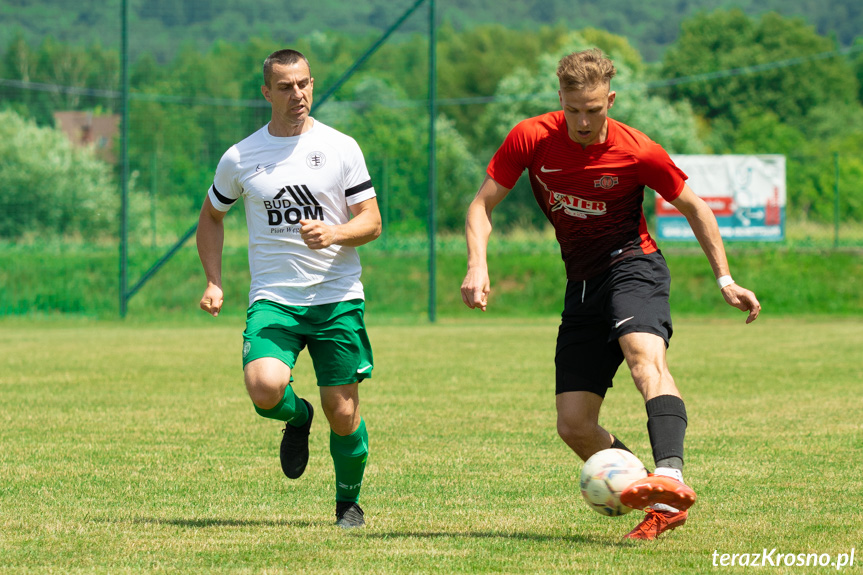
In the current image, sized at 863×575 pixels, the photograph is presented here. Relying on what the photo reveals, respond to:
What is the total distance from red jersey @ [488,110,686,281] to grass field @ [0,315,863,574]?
4.41 feet

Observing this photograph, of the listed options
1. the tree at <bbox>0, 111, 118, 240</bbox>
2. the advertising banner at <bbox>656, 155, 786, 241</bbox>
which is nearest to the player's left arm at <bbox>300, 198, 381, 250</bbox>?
the tree at <bbox>0, 111, 118, 240</bbox>

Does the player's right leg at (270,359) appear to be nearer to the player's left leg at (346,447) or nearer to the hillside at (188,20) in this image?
the player's left leg at (346,447)

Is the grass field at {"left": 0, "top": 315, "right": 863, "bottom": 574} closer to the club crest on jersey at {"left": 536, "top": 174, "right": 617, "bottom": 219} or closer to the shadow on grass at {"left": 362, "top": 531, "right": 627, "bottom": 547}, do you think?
the shadow on grass at {"left": 362, "top": 531, "right": 627, "bottom": 547}

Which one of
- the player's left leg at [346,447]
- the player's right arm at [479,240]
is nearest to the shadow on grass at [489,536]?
the player's left leg at [346,447]

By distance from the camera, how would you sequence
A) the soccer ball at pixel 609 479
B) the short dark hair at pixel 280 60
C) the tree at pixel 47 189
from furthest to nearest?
the tree at pixel 47 189
the short dark hair at pixel 280 60
the soccer ball at pixel 609 479

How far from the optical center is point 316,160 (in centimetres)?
546

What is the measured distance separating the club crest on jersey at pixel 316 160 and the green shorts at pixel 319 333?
0.67m

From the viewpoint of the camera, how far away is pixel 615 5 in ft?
541

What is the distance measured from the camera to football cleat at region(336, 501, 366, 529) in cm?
545

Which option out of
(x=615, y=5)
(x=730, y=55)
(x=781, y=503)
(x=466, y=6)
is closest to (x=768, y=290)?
(x=781, y=503)

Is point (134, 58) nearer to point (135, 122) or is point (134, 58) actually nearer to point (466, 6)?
point (135, 122)

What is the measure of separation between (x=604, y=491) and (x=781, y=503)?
5.20 feet

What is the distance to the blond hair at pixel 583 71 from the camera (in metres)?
4.88

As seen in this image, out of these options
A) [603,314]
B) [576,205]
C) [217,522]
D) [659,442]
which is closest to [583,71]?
[576,205]
